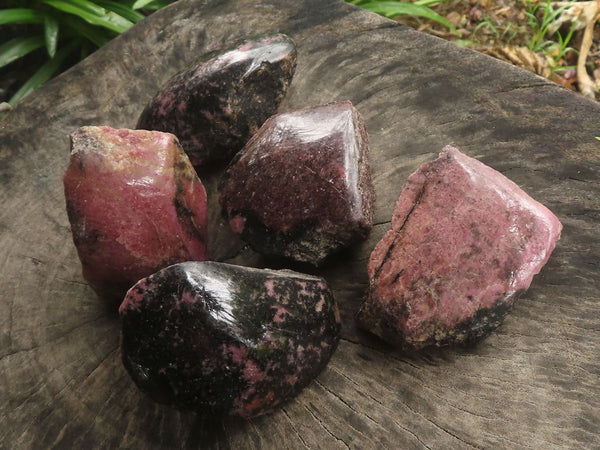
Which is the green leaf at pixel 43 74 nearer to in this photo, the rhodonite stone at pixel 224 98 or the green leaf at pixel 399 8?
the rhodonite stone at pixel 224 98

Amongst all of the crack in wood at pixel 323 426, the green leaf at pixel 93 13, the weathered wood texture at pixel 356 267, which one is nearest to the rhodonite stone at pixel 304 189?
the weathered wood texture at pixel 356 267

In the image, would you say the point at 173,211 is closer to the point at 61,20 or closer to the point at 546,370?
the point at 546,370

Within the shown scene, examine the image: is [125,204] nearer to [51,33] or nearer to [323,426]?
[323,426]

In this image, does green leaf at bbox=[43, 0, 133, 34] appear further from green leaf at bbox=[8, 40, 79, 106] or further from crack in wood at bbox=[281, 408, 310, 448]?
crack in wood at bbox=[281, 408, 310, 448]

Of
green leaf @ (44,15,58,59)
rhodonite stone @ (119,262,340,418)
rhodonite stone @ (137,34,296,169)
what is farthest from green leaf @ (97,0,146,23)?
rhodonite stone @ (119,262,340,418)

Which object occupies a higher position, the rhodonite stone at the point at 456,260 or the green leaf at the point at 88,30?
the green leaf at the point at 88,30

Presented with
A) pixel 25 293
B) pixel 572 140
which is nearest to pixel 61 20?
pixel 25 293
